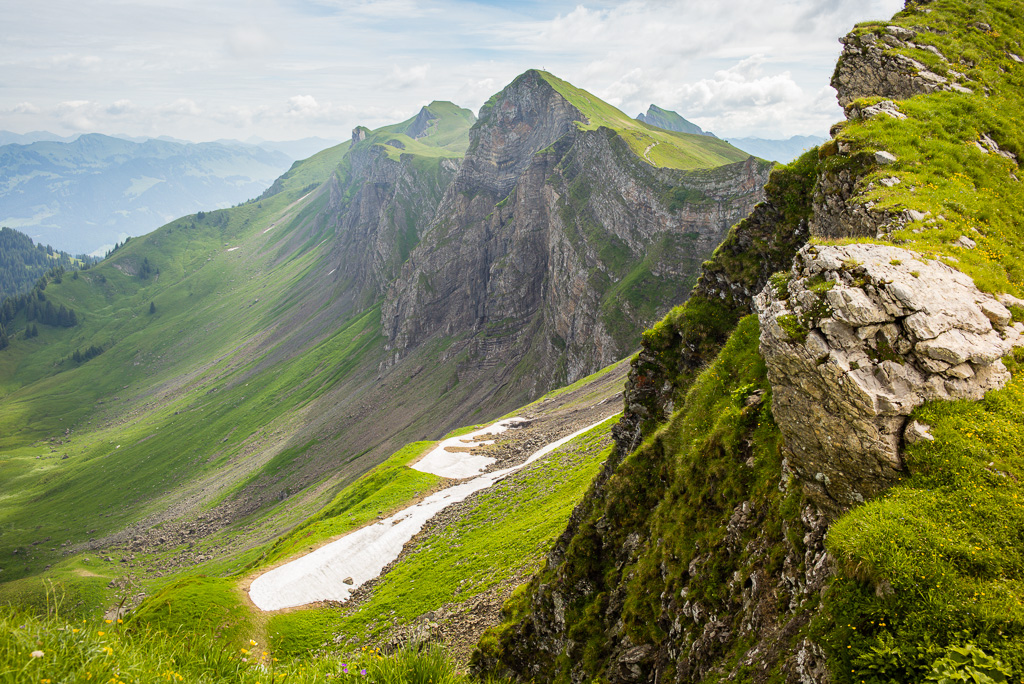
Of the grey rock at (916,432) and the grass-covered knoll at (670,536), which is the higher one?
the grey rock at (916,432)

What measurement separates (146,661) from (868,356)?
1630 cm

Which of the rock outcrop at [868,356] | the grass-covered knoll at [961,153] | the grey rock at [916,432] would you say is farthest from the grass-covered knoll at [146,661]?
the grass-covered knoll at [961,153]

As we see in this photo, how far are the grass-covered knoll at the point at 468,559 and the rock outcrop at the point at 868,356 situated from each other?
91.3 ft

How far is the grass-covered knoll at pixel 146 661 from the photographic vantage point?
7.82 meters

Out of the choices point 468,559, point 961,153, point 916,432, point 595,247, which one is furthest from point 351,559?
point 595,247

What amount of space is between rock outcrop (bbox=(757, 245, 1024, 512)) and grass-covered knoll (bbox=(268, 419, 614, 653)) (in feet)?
91.3

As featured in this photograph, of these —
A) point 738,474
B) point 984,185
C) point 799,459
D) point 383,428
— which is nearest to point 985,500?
point 799,459

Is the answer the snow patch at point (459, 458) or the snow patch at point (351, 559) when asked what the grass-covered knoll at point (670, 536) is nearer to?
the snow patch at point (351, 559)

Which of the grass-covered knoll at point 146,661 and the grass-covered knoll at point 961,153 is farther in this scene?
the grass-covered knoll at point 961,153

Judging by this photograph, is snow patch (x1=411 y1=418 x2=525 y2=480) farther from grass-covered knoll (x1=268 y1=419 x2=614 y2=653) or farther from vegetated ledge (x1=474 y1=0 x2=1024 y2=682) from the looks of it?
vegetated ledge (x1=474 y1=0 x2=1024 y2=682)

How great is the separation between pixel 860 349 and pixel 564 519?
3288 cm

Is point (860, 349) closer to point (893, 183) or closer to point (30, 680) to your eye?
point (893, 183)

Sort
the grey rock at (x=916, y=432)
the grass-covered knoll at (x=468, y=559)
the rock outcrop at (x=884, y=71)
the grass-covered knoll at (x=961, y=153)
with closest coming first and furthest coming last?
1. the grey rock at (x=916, y=432)
2. the grass-covered knoll at (x=961, y=153)
3. the rock outcrop at (x=884, y=71)
4. the grass-covered knoll at (x=468, y=559)

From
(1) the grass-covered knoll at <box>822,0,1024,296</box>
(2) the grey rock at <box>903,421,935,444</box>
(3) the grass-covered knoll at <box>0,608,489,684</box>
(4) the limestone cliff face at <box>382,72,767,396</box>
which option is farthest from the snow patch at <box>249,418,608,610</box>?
(4) the limestone cliff face at <box>382,72,767,396</box>
